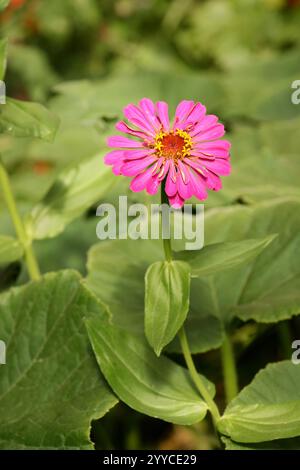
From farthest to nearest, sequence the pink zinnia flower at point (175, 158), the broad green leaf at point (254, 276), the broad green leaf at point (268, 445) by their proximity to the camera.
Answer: the broad green leaf at point (254, 276) → the broad green leaf at point (268, 445) → the pink zinnia flower at point (175, 158)

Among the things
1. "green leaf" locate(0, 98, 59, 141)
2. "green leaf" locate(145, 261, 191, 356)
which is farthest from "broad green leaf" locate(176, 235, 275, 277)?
"green leaf" locate(0, 98, 59, 141)

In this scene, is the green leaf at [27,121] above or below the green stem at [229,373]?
above

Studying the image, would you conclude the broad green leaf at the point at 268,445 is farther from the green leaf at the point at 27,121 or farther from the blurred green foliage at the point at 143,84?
the green leaf at the point at 27,121

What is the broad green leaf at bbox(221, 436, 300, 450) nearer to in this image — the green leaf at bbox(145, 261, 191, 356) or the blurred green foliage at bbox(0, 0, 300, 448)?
the blurred green foliage at bbox(0, 0, 300, 448)

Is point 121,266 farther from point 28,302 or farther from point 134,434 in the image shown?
point 134,434

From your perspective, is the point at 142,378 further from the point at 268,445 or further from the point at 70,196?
the point at 70,196

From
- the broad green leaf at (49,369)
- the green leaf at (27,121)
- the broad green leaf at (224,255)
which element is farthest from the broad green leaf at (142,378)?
the green leaf at (27,121)

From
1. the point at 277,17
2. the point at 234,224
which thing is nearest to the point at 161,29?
the point at 277,17
